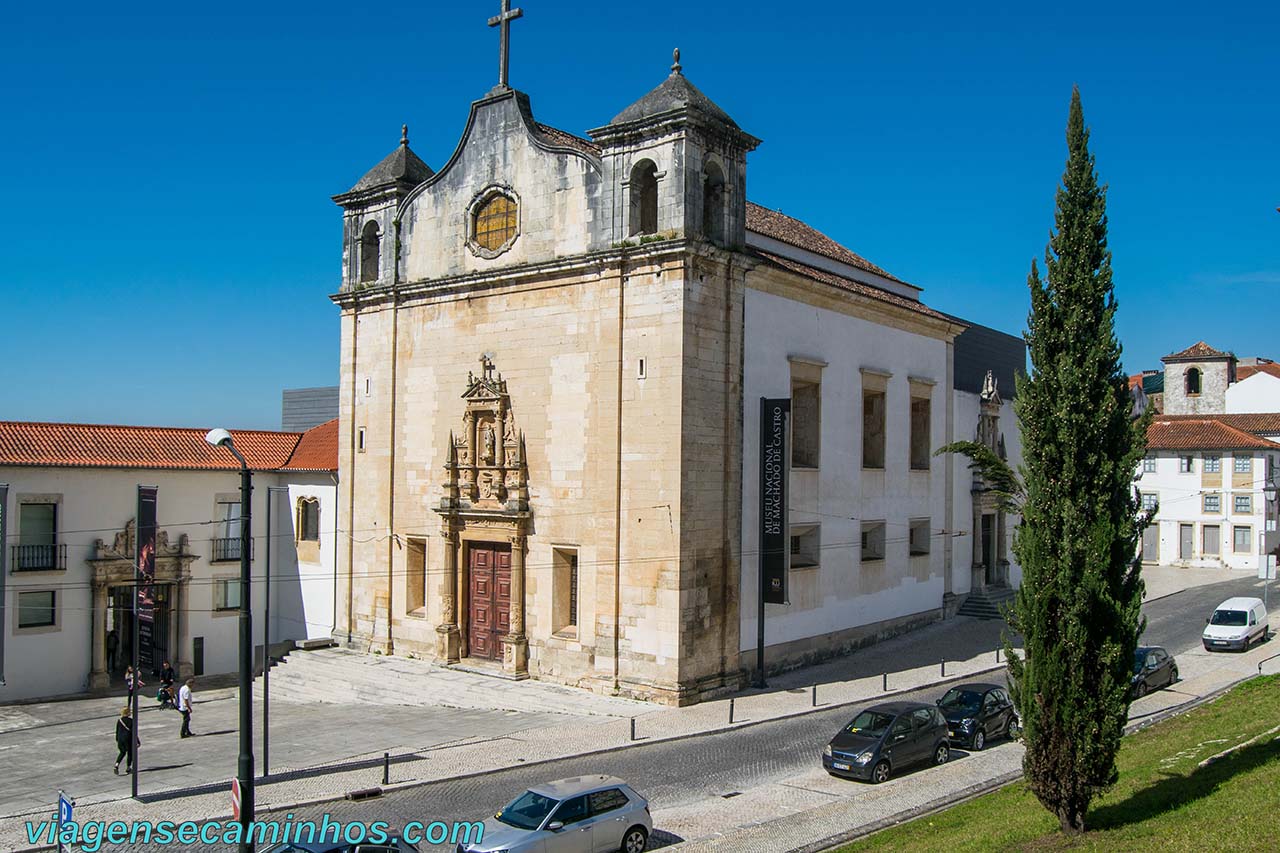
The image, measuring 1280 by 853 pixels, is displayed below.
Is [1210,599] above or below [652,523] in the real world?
below

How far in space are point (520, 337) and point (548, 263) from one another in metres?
2.45

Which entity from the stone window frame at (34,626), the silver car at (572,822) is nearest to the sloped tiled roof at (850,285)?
the silver car at (572,822)

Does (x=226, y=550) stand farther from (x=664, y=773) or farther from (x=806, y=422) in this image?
(x=664, y=773)

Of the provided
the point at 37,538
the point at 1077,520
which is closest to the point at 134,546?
the point at 37,538

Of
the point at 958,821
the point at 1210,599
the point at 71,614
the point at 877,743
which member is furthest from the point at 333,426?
the point at 1210,599

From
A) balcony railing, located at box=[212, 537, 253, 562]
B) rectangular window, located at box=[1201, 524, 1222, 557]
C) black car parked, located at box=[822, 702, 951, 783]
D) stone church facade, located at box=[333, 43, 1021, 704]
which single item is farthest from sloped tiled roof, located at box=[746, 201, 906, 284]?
rectangular window, located at box=[1201, 524, 1222, 557]

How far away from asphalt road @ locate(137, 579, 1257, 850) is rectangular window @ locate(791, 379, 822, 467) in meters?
8.30

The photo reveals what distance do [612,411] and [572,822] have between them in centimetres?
1359

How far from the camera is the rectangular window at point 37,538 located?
105ft

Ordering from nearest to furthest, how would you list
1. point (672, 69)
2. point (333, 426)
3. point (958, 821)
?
point (958, 821) → point (672, 69) → point (333, 426)

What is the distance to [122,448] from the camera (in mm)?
35625

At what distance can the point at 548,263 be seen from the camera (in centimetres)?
2948

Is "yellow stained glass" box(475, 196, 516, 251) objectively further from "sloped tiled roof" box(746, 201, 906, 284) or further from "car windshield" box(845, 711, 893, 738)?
"car windshield" box(845, 711, 893, 738)

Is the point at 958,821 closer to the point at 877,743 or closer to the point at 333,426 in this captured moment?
the point at 877,743
